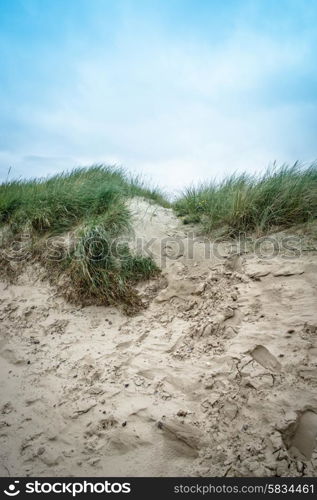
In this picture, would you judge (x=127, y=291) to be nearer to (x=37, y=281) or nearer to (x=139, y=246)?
(x=139, y=246)

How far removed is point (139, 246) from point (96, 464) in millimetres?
2726

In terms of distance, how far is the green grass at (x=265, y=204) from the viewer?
4016 millimetres

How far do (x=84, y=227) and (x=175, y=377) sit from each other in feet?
8.41

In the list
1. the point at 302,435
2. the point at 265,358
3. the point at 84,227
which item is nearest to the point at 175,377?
the point at 265,358

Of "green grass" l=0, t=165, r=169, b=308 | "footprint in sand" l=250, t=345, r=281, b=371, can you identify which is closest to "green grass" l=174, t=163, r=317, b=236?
"green grass" l=0, t=165, r=169, b=308

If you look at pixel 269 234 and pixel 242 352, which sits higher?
pixel 269 234

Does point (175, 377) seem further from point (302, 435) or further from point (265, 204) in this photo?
point (265, 204)

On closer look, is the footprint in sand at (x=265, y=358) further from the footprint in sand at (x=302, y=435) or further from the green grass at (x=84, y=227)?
the green grass at (x=84, y=227)

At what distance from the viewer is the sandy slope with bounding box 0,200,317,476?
2.07 meters

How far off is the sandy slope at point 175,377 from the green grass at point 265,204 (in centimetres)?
59

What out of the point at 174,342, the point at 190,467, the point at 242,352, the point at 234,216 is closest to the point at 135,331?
the point at 174,342

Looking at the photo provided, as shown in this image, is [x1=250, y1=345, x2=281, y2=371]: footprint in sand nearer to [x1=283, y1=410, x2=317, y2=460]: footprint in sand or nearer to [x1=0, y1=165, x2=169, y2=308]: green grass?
[x1=283, y1=410, x2=317, y2=460]: footprint in sand

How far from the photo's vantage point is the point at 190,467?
200 cm

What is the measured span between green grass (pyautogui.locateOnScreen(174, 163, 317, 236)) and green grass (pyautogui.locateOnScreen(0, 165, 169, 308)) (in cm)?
130
